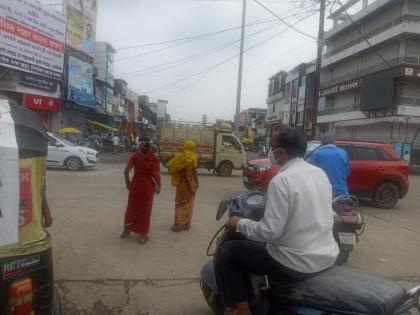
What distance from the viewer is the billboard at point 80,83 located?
102 feet

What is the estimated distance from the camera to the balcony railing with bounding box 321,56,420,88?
37.3 m

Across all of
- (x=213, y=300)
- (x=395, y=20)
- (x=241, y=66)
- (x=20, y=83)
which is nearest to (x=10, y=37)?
(x=20, y=83)

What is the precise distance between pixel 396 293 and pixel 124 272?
3351 mm

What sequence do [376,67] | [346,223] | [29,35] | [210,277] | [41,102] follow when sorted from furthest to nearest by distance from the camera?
[376,67]
[41,102]
[29,35]
[346,223]
[210,277]

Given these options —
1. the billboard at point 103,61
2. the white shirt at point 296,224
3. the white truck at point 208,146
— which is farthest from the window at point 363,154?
the billboard at point 103,61

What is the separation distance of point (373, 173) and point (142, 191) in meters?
7.10

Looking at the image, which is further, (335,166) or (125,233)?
(125,233)

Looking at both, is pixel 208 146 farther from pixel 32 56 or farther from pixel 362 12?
pixel 362 12

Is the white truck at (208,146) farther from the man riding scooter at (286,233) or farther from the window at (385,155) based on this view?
the man riding scooter at (286,233)

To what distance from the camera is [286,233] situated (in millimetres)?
2893

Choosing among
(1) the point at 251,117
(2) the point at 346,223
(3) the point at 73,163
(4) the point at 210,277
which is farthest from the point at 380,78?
(1) the point at 251,117

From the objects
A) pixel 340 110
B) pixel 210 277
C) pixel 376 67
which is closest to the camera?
pixel 210 277

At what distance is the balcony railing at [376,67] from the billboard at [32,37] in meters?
23.5

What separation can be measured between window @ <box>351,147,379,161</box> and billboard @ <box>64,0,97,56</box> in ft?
79.3
